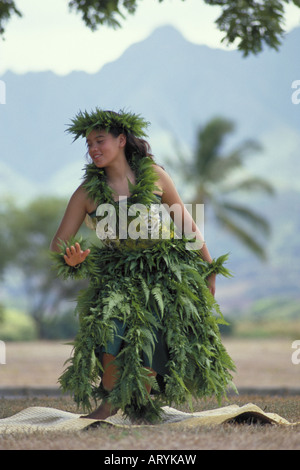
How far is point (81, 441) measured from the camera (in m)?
3.13

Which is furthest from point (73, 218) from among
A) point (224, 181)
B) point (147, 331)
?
point (224, 181)

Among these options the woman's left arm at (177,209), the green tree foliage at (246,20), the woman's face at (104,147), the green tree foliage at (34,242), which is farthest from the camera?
the green tree foliage at (34,242)

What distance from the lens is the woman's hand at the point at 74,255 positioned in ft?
12.5

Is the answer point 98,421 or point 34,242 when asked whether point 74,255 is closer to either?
point 98,421

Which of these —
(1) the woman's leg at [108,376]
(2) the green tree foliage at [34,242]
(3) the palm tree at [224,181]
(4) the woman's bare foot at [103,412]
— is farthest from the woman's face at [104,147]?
(2) the green tree foliage at [34,242]

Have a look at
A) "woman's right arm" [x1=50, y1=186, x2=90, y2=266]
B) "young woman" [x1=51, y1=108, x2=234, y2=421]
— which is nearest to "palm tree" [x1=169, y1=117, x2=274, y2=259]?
"young woman" [x1=51, y1=108, x2=234, y2=421]

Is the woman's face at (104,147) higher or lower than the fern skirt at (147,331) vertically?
higher

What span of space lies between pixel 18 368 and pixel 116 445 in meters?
11.7

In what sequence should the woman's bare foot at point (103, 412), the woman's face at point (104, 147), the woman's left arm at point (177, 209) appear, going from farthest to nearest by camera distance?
the woman's left arm at point (177, 209) → the woman's face at point (104, 147) → the woman's bare foot at point (103, 412)

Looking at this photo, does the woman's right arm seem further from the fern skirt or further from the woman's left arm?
the woman's left arm

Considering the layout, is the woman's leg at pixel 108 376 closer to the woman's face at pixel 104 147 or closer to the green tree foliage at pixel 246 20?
the woman's face at pixel 104 147

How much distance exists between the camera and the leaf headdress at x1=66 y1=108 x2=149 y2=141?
407 centimetres

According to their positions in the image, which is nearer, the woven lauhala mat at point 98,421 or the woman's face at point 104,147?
the woven lauhala mat at point 98,421
